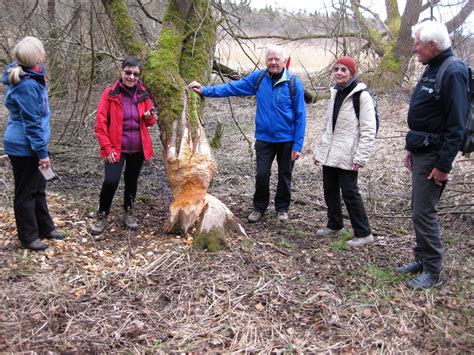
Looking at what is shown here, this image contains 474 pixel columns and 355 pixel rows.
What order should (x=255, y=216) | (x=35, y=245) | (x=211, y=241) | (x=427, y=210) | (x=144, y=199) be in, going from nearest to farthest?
(x=427, y=210)
(x=35, y=245)
(x=211, y=241)
(x=255, y=216)
(x=144, y=199)

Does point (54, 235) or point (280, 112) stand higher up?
point (280, 112)

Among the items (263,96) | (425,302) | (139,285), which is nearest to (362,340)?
(425,302)

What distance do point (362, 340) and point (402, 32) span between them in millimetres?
10640

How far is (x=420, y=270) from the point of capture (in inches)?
164

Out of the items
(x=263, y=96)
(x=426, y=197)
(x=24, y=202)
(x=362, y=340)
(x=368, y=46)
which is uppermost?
(x=368, y=46)

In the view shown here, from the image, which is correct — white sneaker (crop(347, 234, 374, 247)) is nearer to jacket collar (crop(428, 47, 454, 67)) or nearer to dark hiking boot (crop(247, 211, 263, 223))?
dark hiking boot (crop(247, 211, 263, 223))

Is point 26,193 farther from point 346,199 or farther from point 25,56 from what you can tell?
point 346,199

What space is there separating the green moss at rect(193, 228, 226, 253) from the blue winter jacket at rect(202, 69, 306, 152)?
130 centimetres

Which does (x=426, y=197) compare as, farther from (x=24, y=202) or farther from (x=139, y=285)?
(x=24, y=202)

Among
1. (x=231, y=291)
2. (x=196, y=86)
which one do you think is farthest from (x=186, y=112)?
(x=231, y=291)

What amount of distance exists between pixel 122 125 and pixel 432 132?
108 inches

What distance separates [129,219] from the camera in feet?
16.3

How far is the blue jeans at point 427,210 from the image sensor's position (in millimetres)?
3770

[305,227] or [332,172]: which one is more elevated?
[332,172]
